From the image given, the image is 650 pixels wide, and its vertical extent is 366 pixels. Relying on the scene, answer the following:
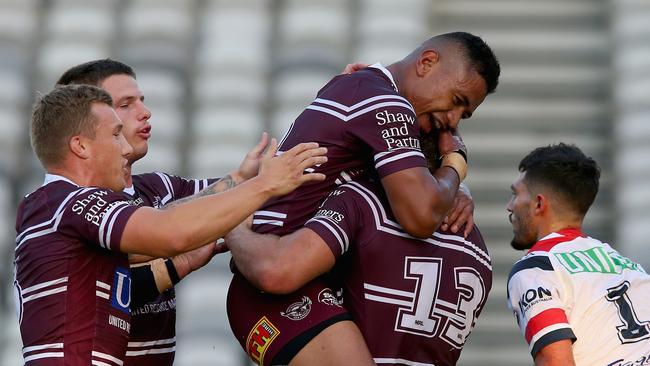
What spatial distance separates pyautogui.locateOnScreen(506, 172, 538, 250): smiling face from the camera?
3.81 metres

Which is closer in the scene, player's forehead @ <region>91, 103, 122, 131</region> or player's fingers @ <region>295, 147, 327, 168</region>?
player's fingers @ <region>295, 147, 327, 168</region>

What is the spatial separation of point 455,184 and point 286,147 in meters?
0.50

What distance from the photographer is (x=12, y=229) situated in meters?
6.88

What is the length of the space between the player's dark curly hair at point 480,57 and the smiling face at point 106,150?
1033 millimetres

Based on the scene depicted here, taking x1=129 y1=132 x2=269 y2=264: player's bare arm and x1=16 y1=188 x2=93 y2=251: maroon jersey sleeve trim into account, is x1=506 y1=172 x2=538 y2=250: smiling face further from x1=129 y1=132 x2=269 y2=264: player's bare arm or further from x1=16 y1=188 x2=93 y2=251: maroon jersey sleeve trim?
x1=16 y1=188 x2=93 y2=251: maroon jersey sleeve trim

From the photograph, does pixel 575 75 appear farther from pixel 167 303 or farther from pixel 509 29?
pixel 167 303

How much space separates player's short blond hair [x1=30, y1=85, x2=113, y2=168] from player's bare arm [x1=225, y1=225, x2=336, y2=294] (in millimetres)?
565

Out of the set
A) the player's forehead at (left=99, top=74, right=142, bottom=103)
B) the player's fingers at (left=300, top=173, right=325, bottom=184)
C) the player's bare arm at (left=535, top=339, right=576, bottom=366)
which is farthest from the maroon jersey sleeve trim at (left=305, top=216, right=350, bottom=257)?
the player's forehead at (left=99, top=74, right=142, bottom=103)

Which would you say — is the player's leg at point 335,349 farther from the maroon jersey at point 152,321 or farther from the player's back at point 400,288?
the maroon jersey at point 152,321

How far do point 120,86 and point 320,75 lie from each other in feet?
10.5

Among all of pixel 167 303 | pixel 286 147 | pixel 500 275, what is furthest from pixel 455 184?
pixel 500 275

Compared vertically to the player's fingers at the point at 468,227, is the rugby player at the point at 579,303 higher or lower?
lower

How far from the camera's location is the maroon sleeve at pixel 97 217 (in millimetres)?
3268

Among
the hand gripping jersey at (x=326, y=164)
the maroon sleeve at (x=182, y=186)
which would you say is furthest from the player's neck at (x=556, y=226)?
the maroon sleeve at (x=182, y=186)
